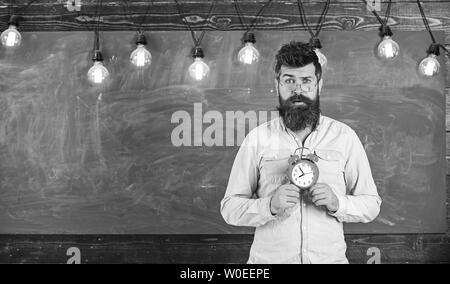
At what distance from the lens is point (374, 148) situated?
2.87 metres

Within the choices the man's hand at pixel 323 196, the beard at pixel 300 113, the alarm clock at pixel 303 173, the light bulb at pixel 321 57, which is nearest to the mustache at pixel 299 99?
the beard at pixel 300 113

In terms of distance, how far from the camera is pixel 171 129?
9.52ft

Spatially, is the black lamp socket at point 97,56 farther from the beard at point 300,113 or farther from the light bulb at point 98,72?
the beard at point 300,113

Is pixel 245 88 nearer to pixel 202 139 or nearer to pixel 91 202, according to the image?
pixel 202 139

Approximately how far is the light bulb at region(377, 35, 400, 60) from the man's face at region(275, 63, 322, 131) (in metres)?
0.38

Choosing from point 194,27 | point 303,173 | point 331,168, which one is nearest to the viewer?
point 303,173

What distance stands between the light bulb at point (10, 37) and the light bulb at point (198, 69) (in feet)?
3.12

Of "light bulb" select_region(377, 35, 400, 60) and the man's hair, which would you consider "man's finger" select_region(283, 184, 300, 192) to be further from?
"light bulb" select_region(377, 35, 400, 60)

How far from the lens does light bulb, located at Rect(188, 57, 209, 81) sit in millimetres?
2832

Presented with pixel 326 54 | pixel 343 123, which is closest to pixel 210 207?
pixel 343 123

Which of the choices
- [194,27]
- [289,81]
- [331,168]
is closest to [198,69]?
[194,27]

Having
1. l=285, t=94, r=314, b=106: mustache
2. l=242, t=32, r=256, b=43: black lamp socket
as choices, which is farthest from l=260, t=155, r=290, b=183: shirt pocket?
l=242, t=32, r=256, b=43: black lamp socket

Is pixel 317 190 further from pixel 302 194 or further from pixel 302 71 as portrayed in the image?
pixel 302 71

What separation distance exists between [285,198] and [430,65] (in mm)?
1058
